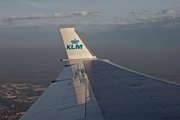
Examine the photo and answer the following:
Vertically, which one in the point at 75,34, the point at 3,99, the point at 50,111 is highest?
the point at 75,34

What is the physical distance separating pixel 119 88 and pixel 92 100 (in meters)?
1.47

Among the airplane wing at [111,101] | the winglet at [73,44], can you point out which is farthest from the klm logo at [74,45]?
the airplane wing at [111,101]

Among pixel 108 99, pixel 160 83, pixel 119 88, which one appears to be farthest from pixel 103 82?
pixel 108 99

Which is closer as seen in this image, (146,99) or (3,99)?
(146,99)

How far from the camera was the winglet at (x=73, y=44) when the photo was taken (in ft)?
45.2

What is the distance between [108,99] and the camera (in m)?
5.96

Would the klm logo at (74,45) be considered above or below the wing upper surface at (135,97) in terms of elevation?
above

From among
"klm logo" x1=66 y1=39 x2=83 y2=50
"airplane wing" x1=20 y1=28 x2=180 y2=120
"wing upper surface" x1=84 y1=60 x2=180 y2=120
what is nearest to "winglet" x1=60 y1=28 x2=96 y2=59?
"klm logo" x1=66 y1=39 x2=83 y2=50

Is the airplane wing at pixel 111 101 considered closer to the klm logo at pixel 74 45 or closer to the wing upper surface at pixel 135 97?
the wing upper surface at pixel 135 97

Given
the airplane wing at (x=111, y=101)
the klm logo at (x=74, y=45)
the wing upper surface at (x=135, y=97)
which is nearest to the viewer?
the wing upper surface at (x=135, y=97)

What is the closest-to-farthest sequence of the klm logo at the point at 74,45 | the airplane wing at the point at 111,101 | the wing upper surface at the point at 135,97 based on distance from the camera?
1. the wing upper surface at the point at 135,97
2. the airplane wing at the point at 111,101
3. the klm logo at the point at 74,45

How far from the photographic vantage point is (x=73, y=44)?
13.8 m

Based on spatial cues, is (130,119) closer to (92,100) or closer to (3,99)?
(92,100)

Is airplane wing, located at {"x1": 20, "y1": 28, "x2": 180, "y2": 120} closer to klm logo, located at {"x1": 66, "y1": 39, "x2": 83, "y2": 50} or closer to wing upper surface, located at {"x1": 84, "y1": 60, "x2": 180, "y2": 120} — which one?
wing upper surface, located at {"x1": 84, "y1": 60, "x2": 180, "y2": 120}
